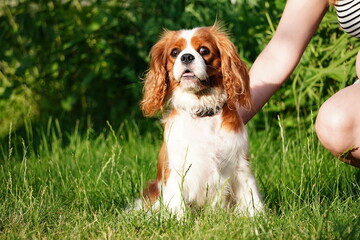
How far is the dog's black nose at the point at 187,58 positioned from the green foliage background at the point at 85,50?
1841mm

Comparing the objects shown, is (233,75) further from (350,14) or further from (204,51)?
(350,14)

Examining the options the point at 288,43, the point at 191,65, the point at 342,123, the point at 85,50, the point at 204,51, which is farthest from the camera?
the point at 85,50

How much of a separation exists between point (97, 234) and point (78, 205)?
0.41m

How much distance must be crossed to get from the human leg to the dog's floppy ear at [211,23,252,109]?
0.36 m

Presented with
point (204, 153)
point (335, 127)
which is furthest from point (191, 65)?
point (335, 127)

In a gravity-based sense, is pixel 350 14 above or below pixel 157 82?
above

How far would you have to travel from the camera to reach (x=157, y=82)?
3.04 metres

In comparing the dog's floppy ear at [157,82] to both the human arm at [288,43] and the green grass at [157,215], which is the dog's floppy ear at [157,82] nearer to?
the green grass at [157,215]

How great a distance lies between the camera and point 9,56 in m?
5.50

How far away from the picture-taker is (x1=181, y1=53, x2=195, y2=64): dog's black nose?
2834 millimetres

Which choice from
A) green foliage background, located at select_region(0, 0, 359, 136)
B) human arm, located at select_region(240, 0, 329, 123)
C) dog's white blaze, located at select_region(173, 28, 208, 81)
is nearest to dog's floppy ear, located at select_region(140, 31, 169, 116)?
dog's white blaze, located at select_region(173, 28, 208, 81)

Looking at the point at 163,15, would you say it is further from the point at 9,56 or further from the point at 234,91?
Result: the point at 234,91

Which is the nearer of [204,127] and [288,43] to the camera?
[204,127]

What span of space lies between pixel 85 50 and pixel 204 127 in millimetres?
2907
